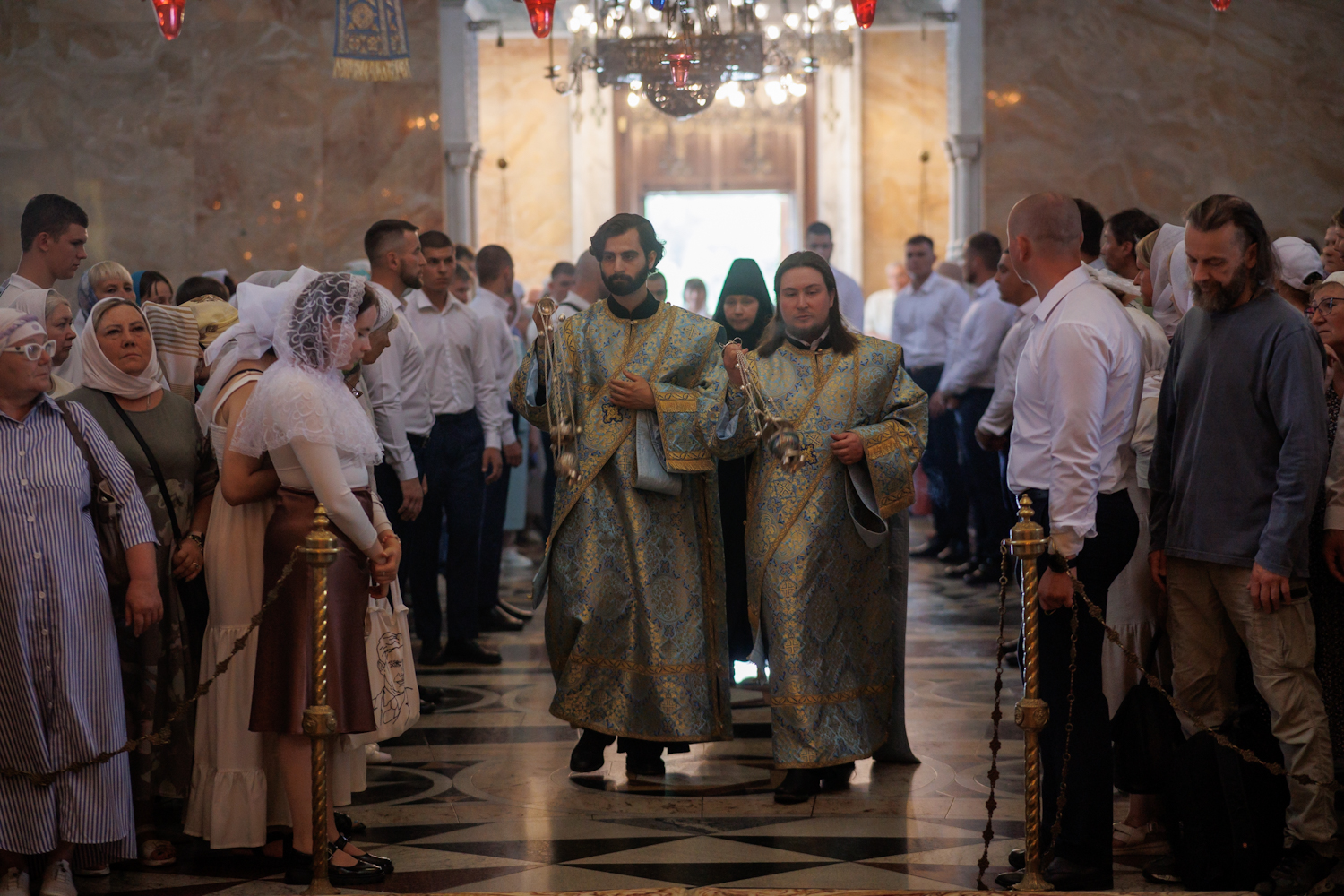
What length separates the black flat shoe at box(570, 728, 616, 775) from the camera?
4.60m

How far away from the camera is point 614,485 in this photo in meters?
4.55

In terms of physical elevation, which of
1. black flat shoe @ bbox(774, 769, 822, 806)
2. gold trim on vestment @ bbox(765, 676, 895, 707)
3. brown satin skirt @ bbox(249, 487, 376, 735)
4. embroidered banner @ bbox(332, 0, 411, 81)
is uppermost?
embroidered banner @ bbox(332, 0, 411, 81)

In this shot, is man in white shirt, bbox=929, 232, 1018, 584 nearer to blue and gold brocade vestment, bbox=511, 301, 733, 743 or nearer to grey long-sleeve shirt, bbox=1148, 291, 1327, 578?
blue and gold brocade vestment, bbox=511, 301, 733, 743

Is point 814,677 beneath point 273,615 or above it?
beneath

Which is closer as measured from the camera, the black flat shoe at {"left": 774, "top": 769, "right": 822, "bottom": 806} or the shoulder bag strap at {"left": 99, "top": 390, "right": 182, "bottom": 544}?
the shoulder bag strap at {"left": 99, "top": 390, "right": 182, "bottom": 544}

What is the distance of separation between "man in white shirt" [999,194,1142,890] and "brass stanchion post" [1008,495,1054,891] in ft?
0.70

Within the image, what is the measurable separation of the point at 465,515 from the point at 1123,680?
10.3 ft

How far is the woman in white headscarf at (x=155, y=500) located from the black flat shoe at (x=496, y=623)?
10.5ft

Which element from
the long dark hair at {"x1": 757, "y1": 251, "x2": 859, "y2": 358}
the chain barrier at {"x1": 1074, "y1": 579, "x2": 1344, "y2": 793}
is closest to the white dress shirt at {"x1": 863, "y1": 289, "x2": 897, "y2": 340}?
the long dark hair at {"x1": 757, "y1": 251, "x2": 859, "y2": 358}

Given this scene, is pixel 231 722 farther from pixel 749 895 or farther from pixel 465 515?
pixel 465 515

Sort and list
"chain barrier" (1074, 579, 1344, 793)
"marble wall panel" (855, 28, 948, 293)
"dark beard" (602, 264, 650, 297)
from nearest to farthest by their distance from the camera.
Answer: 1. "chain barrier" (1074, 579, 1344, 793)
2. "dark beard" (602, 264, 650, 297)
3. "marble wall panel" (855, 28, 948, 293)

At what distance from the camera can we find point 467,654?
21.0ft

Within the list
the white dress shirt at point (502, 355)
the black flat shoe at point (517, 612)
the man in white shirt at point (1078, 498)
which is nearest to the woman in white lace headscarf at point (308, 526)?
the man in white shirt at point (1078, 498)

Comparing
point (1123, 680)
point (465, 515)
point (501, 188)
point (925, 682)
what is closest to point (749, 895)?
point (1123, 680)
